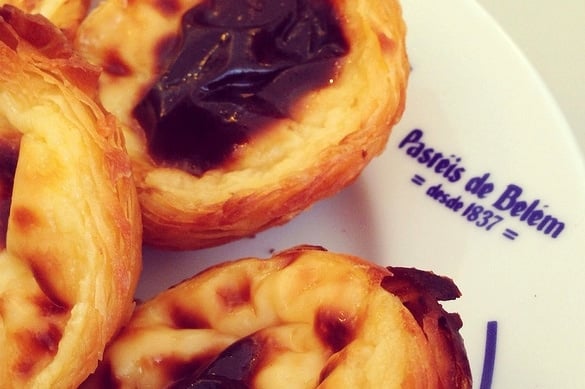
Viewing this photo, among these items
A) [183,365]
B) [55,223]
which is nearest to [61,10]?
[55,223]

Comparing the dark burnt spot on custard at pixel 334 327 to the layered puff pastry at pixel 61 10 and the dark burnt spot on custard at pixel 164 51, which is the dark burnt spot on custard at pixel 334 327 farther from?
the layered puff pastry at pixel 61 10

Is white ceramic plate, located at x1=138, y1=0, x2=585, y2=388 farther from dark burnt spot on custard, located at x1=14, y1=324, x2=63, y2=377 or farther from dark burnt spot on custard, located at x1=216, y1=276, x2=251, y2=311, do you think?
dark burnt spot on custard, located at x1=14, y1=324, x2=63, y2=377

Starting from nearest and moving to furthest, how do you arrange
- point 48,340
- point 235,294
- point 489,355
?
point 48,340, point 235,294, point 489,355

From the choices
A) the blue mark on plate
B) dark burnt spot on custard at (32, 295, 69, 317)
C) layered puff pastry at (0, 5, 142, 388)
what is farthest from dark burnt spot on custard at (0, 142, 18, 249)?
the blue mark on plate

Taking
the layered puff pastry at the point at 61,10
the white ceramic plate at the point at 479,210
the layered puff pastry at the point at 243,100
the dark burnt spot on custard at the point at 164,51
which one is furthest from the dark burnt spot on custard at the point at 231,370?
the layered puff pastry at the point at 61,10

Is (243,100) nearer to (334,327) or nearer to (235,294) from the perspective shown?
(235,294)

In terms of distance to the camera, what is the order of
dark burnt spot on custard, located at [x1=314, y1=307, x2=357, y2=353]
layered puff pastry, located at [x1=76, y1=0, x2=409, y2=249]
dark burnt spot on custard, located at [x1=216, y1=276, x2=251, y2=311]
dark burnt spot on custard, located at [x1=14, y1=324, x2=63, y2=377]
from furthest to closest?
1. layered puff pastry, located at [x1=76, y1=0, x2=409, y2=249]
2. dark burnt spot on custard, located at [x1=216, y1=276, x2=251, y2=311]
3. dark burnt spot on custard, located at [x1=314, y1=307, x2=357, y2=353]
4. dark burnt spot on custard, located at [x1=14, y1=324, x2=63, y2=377]

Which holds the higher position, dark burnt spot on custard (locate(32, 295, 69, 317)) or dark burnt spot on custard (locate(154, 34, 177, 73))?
dark burnt spot on custard (locate(154, 34, 177, 73))

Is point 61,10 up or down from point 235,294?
up
